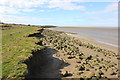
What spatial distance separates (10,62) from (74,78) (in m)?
4.14

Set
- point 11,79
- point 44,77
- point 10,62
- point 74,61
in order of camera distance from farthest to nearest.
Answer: point 74,61, point 44,77, point 10,62, point 11,79

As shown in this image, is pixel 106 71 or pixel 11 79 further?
pixel 106 71

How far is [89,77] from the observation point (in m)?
8.17

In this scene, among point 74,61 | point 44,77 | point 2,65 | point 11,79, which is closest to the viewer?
point 11,79

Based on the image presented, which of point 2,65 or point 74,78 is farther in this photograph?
point 74,78

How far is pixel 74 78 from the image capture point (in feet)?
26.8

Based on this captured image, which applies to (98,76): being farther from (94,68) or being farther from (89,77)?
(94,68)

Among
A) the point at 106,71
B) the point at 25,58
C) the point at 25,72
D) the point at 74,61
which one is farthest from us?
the point at 74,61

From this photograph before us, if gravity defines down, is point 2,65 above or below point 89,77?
above

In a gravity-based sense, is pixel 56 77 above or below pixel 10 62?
below

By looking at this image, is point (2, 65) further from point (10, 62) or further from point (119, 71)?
point (119, 71)

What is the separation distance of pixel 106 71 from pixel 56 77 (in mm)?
4046

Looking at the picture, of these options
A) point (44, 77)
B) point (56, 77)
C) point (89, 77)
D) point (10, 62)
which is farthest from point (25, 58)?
point (89, 77)

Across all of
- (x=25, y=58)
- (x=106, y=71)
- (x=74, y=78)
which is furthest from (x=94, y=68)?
(x=25, y=58)
